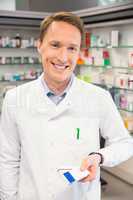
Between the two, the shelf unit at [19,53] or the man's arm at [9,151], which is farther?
the shelf unit at [19,53]

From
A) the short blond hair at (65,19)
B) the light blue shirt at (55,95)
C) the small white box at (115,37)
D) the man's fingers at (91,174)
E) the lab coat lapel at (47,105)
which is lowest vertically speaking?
the man's fingers at (91,174)

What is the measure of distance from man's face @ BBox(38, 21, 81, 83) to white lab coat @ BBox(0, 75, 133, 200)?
0.34 feet

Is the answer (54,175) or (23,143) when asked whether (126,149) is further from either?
(23,143)

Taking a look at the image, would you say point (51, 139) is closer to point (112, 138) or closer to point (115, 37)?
point (112, 138)

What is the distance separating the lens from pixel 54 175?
106 centimetres

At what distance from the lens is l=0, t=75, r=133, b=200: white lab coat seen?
41.9 inches

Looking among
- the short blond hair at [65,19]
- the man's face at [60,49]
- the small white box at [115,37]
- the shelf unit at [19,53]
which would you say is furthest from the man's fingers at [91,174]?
the shelf unit at [19,53]

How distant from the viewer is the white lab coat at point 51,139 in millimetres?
1063

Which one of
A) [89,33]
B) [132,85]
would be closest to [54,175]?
[132,85]

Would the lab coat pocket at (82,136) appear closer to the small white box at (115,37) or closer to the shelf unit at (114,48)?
the shelf unit at (114,48)

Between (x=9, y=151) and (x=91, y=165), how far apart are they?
13.3 inches

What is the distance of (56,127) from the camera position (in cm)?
107

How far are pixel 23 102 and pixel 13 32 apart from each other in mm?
3367

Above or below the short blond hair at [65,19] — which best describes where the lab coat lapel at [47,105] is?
below
